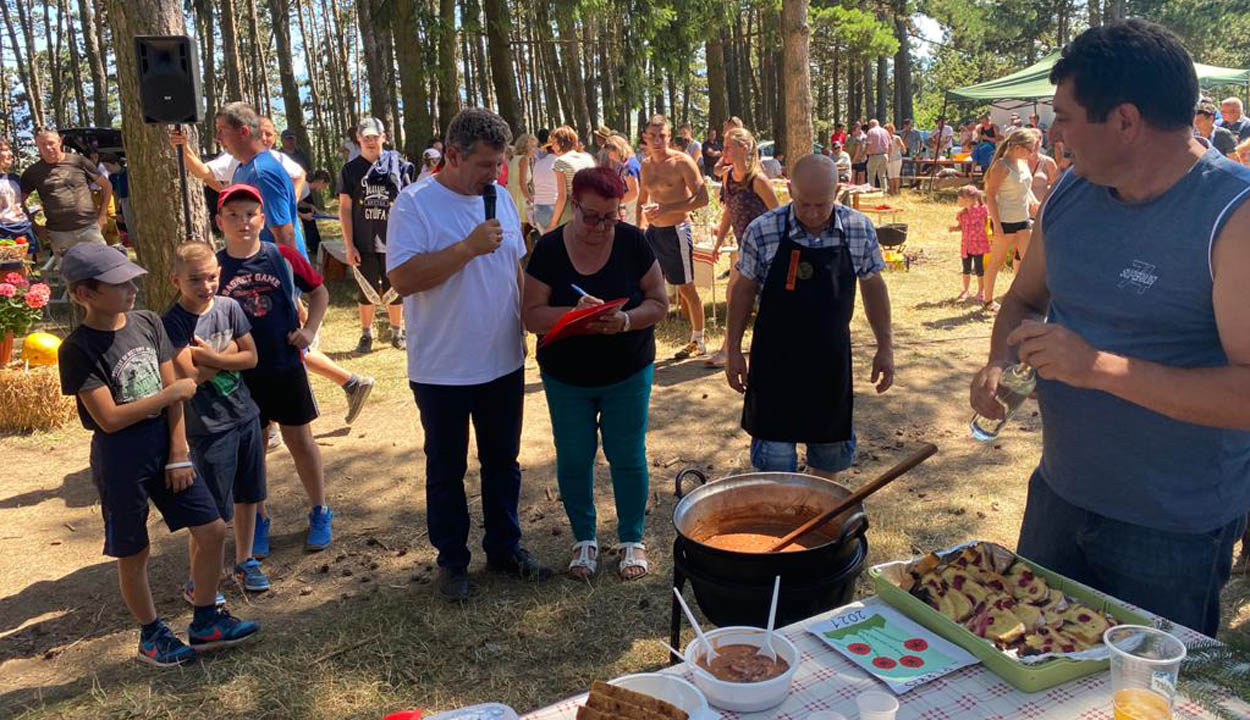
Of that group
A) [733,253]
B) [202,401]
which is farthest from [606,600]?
[733,253]

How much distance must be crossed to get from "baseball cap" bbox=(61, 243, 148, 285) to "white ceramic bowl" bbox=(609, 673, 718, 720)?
2328mm

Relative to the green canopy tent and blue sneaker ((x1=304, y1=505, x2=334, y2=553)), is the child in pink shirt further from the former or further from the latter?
the green canopy tent

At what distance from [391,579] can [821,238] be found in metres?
2.58

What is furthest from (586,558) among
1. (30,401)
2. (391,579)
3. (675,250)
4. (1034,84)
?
(1034,84)

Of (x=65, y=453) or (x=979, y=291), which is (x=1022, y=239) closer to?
(x=979, y=291)

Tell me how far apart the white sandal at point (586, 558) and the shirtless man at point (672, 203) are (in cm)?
369

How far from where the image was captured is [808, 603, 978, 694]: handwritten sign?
173 cm

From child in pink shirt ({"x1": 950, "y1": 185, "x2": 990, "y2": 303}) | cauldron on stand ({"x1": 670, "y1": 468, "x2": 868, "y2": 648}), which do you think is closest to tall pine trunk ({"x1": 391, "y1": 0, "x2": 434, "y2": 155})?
child in pink shirt ({"x1": 950, "y1": 185, "x2": 990, "y2": 303})

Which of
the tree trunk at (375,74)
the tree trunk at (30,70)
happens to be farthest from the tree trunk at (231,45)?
the tree trunk at (30,70)

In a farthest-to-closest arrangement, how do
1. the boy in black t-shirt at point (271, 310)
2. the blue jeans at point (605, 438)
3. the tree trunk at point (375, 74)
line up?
the tree trunk at point (375, 74)
the boy in black t-shirt at point (271, 310)
the blue jeans at point (605, 438)

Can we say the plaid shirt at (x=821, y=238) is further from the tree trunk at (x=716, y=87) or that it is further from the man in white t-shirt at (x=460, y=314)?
the tree trunk at (x=716, y=87)

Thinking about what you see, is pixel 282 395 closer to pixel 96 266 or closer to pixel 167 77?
pixel 96 266

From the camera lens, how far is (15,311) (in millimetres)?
6602

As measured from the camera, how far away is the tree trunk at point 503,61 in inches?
545
